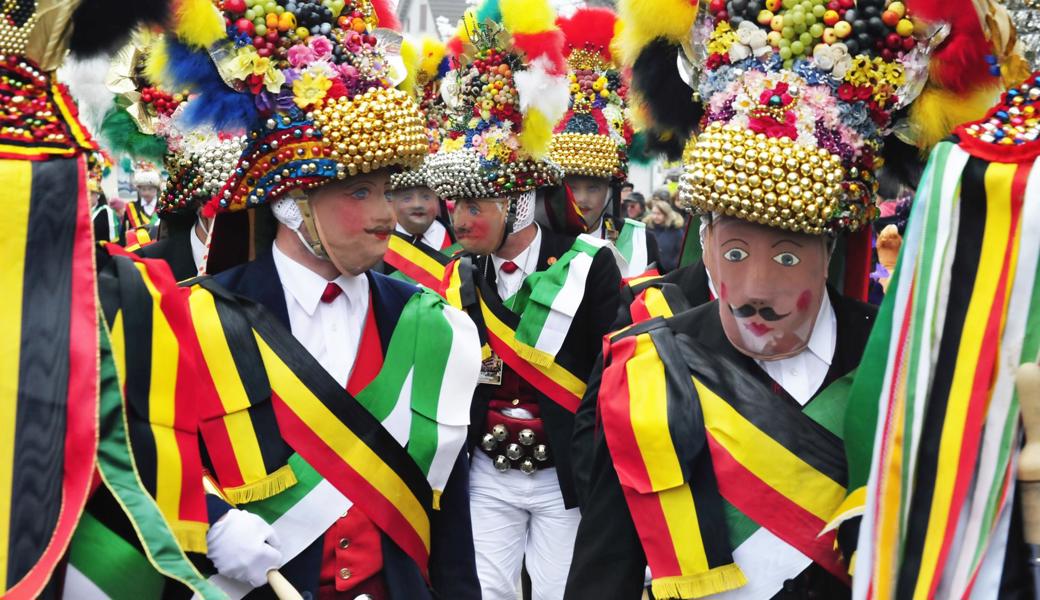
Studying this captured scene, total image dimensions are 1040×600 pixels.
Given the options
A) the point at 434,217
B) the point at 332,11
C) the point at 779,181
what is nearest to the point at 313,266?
the point at 332,11

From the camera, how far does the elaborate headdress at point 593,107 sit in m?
7.38

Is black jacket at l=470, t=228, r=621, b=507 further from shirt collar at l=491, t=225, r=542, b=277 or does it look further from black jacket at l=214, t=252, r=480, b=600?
black jacket at l=214, t=252, r=480, b=600

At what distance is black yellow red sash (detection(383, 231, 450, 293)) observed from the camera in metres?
7.28

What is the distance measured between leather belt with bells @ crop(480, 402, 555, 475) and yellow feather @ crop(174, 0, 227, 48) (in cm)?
239

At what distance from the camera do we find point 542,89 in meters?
5.87

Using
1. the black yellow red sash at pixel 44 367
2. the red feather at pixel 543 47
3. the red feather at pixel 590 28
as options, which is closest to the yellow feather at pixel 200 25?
the black yellow red sash at pixel 44 367

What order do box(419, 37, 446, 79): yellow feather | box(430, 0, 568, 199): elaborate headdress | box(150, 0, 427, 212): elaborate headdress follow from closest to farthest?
1. box(150, 0, 427, 212): elaborate headdress
2. box(430, 0, 568, 199): elaborate headdress
3. box(419, 37, 446, 79): yellow feather

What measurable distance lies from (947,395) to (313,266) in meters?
2.02

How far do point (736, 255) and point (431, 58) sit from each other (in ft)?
14.7

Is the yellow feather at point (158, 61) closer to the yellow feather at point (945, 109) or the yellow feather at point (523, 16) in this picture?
the yellow feather at point (945, 109)

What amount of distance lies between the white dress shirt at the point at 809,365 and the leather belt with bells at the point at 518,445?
2.54 metres

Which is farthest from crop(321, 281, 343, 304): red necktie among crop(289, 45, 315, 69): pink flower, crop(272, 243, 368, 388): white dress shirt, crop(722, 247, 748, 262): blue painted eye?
crop(722, 247, 748, 262): blue painted eye

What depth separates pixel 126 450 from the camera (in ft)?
8.89

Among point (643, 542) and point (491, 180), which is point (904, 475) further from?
point (491, 180)
